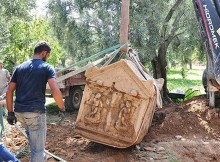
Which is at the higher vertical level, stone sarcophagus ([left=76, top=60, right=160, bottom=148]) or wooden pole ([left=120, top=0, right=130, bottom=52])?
wooden pole ([left=120, top=0, right=130, bottom=52])

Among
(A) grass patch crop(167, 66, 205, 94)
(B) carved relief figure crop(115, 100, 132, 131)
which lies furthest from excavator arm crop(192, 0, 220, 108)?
(A) grass patch crop(167, 66, 205, 94)

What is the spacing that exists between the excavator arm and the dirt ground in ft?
2.17

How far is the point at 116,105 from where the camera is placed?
490cm

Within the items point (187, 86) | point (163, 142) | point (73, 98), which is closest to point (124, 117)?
point (163, 142)

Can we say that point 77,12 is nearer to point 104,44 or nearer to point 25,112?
point 104,44

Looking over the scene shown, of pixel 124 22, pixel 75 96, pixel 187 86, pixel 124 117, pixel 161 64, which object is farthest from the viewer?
pixel 187 86

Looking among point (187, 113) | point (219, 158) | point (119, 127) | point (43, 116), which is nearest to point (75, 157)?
point (119, 127)

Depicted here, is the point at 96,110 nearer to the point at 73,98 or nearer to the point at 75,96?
the point at 73,98

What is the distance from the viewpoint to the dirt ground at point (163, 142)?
486cm

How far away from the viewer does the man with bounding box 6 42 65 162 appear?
3.59 metres

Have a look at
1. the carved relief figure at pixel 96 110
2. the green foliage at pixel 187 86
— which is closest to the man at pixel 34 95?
the carved relief figure at pixel 96 110

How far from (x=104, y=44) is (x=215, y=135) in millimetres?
4607

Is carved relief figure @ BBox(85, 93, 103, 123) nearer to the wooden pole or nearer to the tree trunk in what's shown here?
the wooden pole

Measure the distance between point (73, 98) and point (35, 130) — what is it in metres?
7.32
